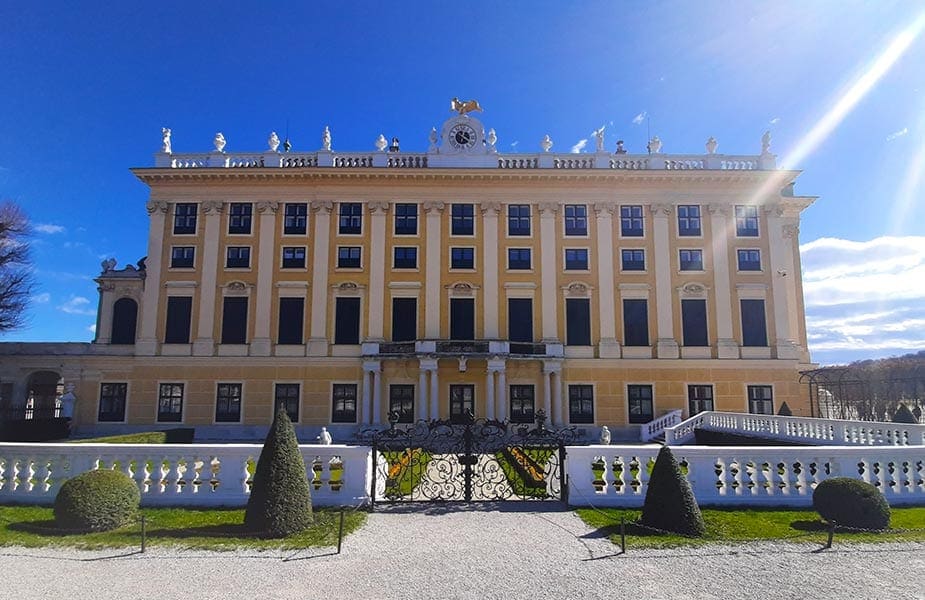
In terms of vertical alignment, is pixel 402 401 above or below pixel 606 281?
below

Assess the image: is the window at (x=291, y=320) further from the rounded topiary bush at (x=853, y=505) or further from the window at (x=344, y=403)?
the rounded topiary bush at (x=853, y=505)

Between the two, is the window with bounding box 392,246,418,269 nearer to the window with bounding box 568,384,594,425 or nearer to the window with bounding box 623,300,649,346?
the window with bounding box 568,384,594,425

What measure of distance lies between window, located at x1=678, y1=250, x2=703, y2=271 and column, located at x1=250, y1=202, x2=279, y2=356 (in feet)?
78.2

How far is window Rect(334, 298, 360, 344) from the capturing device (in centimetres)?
3170

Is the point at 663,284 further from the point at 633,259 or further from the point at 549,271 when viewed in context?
the point at 549,271

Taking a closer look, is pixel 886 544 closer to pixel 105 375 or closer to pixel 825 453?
pixel 825 453

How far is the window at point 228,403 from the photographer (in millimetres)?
30828

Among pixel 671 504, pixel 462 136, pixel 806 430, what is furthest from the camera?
pixel 462 136

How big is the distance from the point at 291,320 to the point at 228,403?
5.71 meters

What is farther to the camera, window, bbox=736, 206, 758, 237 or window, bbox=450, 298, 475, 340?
window, bbox=736, 206, 758, 237

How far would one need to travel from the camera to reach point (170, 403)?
1223 inches

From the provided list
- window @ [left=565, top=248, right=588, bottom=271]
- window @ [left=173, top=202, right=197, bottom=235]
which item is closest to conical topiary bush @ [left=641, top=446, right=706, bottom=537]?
window @ [left=565, top=248, right=588, bottom=271]

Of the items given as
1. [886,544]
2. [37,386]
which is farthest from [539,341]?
[37,386]

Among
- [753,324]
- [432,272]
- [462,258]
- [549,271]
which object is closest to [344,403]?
[432,272]
